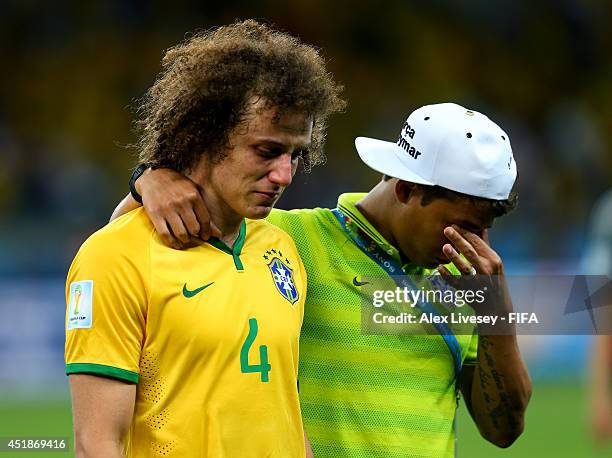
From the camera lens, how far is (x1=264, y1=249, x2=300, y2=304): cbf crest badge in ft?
12.7

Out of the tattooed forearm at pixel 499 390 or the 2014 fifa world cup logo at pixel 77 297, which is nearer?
the 2014 fifa world cup logo at pixel 77 297

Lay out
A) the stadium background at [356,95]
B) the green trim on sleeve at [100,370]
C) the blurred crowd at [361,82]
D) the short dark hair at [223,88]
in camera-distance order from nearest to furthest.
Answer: the green trim on sleeve at [100,370] → the short dark hair at [223,88] → the stadium background at [356,95] → the blurred crowd at [361,82]

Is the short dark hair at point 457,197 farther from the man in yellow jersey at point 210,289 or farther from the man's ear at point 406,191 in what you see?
the man in yellow jersey at point 210,289

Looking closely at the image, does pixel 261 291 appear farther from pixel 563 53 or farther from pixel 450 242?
pixel 563 53

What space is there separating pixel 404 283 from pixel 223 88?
3.70ft

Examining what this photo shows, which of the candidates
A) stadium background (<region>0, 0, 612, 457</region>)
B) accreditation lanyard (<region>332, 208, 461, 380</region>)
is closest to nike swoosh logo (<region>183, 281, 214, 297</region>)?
accreditation lanyard (<region>332, 208, 461, 380</region>)

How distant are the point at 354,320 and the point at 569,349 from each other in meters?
12.2

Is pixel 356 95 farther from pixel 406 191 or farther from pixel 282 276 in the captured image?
pixel 282 276

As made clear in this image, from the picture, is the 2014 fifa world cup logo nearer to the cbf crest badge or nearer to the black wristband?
the black wristband

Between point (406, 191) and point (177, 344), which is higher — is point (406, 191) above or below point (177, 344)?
above

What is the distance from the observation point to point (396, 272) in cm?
447

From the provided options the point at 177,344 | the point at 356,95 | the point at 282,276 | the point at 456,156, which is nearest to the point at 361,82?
the point at 356,95

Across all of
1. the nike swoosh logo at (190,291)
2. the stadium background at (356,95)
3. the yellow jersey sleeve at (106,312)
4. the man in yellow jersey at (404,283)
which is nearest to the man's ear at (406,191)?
the man in yellow jersey at (404,283)

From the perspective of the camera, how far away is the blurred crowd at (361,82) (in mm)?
17938
